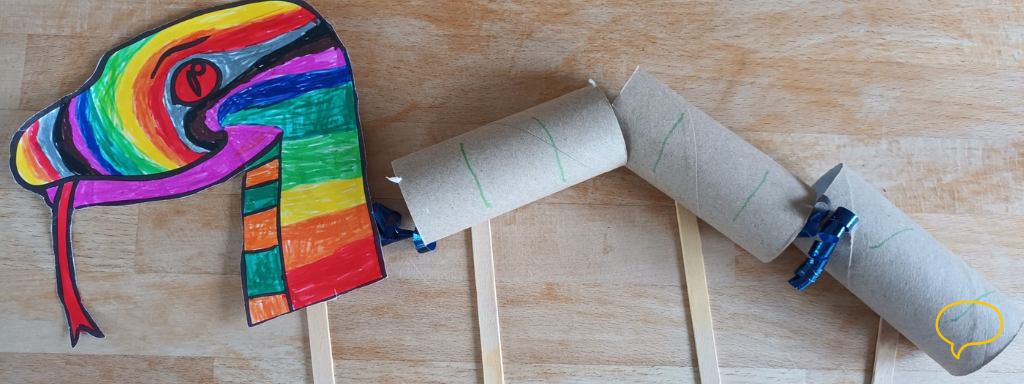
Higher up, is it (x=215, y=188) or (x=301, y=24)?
(x=301, y=24)

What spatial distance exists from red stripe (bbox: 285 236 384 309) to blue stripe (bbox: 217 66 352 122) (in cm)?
21

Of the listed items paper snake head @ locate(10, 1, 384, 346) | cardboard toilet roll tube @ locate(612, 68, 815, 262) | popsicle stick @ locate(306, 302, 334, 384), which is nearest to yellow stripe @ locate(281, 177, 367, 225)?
paper snake head @ locate(10, 1, 384, 346)

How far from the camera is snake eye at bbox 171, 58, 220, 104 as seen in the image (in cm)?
87

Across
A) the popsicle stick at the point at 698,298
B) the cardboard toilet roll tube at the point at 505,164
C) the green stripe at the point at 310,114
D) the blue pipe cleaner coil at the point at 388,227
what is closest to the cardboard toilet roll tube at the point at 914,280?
the popsicle stick at the point at 698,298

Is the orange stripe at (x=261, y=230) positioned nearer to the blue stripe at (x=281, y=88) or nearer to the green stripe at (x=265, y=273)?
the green stripe at (x=265, y=273)

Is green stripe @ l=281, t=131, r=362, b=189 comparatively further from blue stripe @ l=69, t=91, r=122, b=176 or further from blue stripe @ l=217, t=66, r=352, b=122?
blue stripe @ l=69, t=91, r=122, b=176

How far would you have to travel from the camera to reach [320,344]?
83cm

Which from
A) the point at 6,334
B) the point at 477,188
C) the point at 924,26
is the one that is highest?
the point at 924,26

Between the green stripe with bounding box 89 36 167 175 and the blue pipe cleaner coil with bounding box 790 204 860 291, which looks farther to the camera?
the green stripe with bounding box 89 36 167 175

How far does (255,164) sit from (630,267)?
0.49 m

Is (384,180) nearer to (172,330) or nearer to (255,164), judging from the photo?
(255,164)

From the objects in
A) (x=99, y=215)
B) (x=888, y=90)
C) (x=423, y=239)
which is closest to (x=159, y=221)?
(x=99, y=215)

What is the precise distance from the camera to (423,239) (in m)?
0.78

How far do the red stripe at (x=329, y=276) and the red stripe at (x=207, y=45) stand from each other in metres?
0.25
